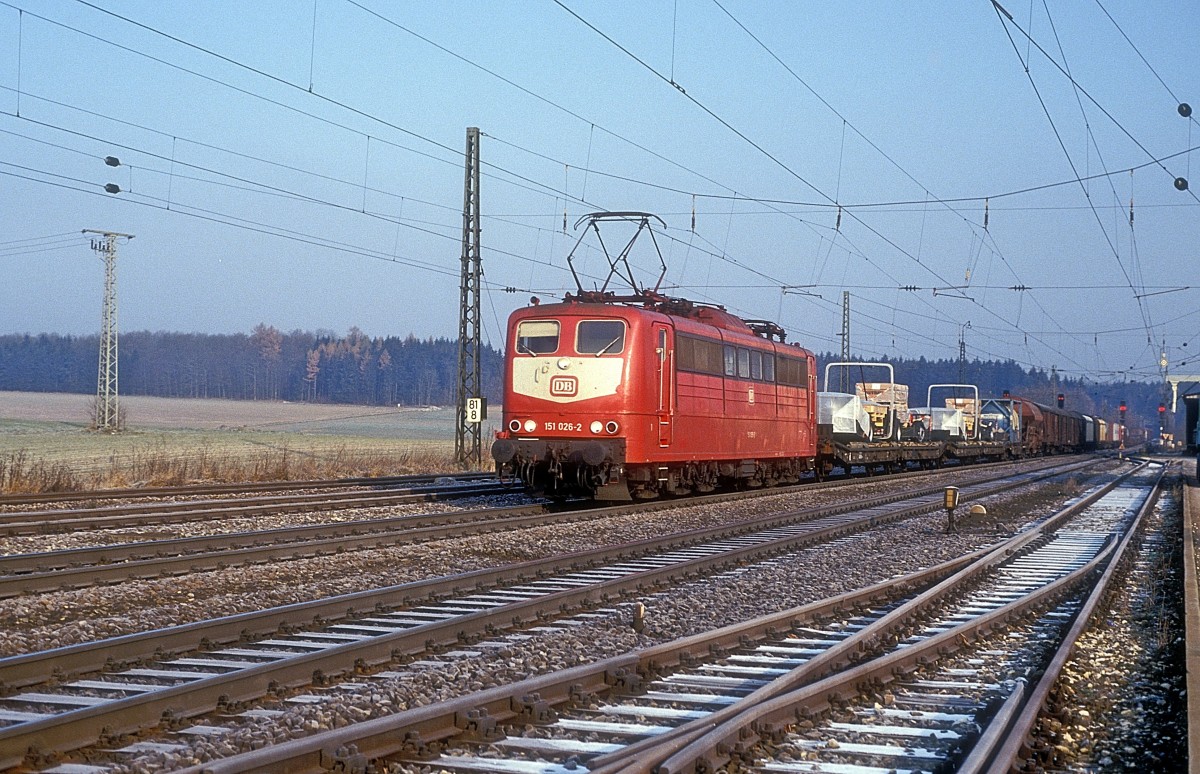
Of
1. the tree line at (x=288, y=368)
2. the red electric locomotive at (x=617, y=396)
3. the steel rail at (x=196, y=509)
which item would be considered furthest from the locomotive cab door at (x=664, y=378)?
the tree line at (x=288, y=368)

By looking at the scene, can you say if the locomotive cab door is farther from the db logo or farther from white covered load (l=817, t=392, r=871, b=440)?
white covered load (l=817, t=392, r=871, b=440)

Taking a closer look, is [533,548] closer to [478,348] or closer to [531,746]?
[531,746]

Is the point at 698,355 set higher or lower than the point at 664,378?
higher

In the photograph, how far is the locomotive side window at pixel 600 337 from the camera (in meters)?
19.8

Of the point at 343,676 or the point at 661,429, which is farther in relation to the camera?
the point at 661,429

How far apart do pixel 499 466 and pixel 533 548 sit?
238 inches

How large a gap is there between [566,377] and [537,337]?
100 cm

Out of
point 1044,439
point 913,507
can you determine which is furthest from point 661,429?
point 1044,439

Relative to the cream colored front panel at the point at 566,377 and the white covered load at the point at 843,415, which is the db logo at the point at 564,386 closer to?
the cream colored front panel at the point at 566,377

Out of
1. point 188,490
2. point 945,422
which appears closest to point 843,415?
point 945,422

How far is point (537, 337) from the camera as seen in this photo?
2078 cm

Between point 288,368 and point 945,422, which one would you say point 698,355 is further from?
point 288,368

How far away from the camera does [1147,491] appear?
32625 millimetres

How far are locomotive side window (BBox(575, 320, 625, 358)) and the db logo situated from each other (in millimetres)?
503
